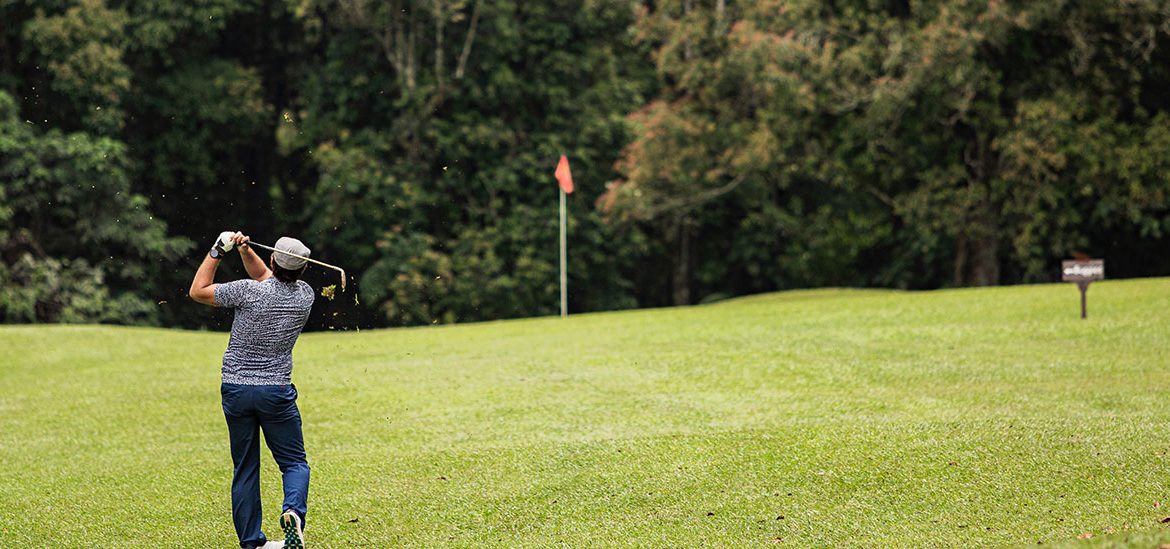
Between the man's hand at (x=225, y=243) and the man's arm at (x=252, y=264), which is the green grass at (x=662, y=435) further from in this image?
the man's hand at (x=225, y=243)

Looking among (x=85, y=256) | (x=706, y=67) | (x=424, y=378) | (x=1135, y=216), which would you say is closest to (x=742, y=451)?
(x=424, y=378)

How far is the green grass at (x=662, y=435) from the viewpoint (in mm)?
8664

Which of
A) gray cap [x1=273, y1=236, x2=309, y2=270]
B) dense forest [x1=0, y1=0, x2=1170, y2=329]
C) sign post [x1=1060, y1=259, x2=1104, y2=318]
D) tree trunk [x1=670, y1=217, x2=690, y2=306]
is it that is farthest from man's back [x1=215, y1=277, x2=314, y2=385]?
tree trunk [x1=670, y1=217, x2=690, y2=306]

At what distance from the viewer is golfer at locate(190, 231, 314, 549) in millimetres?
7422

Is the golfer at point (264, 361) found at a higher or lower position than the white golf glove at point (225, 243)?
lower

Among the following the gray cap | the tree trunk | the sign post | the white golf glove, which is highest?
the white golf glove

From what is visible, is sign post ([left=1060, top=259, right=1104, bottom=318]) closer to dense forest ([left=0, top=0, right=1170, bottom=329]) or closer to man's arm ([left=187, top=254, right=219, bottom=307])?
dense forest ([left=0, top=0, right=1170, bottom=329])

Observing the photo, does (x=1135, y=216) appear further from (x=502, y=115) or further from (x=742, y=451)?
(x=742, y=451)

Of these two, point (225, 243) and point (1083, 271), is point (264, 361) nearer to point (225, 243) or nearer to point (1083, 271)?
point (225, 243)

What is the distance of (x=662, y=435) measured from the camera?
37.9 feet

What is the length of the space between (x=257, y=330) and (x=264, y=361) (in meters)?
0.18

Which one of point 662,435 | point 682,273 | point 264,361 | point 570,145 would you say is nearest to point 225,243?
point 264,361

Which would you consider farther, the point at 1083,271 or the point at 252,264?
the point at 1083,271

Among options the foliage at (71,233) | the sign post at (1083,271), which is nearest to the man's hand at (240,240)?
the sign post at (1083,271)
